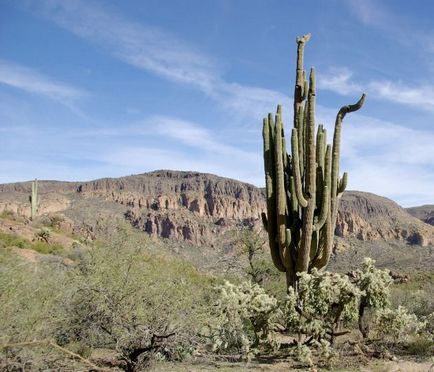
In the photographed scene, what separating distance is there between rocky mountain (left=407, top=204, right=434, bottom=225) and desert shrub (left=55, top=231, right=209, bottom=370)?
13888 cm

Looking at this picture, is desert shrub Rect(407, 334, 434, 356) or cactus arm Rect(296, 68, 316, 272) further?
desert shrub Rect(407, 334, 434, 356)

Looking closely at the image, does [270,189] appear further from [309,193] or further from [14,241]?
[14,241]

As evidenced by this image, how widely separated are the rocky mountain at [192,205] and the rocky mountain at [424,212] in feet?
45.0

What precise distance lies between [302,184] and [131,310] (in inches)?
214

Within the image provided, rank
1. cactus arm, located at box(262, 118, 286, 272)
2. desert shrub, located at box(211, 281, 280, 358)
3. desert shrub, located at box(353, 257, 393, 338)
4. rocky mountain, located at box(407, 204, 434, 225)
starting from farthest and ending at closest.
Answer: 1. rocky mountain, located at box(407, 204, 434, 225)
2. cactus arm, located at box(262, 118, 286, 272)
3. desert shrub, located at box(353, 257, 393, 338)
4. desert shrub, located at box(211, 281, 280, 358)

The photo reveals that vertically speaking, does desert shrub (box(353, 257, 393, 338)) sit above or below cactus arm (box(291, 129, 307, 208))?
below

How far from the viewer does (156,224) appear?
334ft

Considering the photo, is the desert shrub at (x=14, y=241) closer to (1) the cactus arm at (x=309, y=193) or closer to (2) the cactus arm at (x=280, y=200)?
(2) the cactus arm at (x=280, y=200)

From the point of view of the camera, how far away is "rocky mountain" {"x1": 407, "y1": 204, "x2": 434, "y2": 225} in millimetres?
136625

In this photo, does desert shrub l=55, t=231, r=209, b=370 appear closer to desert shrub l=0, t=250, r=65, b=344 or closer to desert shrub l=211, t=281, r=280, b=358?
desert shrub l=211, t=281, r=280, b=358

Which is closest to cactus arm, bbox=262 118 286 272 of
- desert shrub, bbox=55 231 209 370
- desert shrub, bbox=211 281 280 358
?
desert shrub, bbox=211 281 280 358

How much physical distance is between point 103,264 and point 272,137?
552 centimetres

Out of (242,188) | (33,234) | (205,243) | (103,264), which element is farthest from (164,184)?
(103,264)

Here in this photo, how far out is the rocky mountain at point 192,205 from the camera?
322 feet
